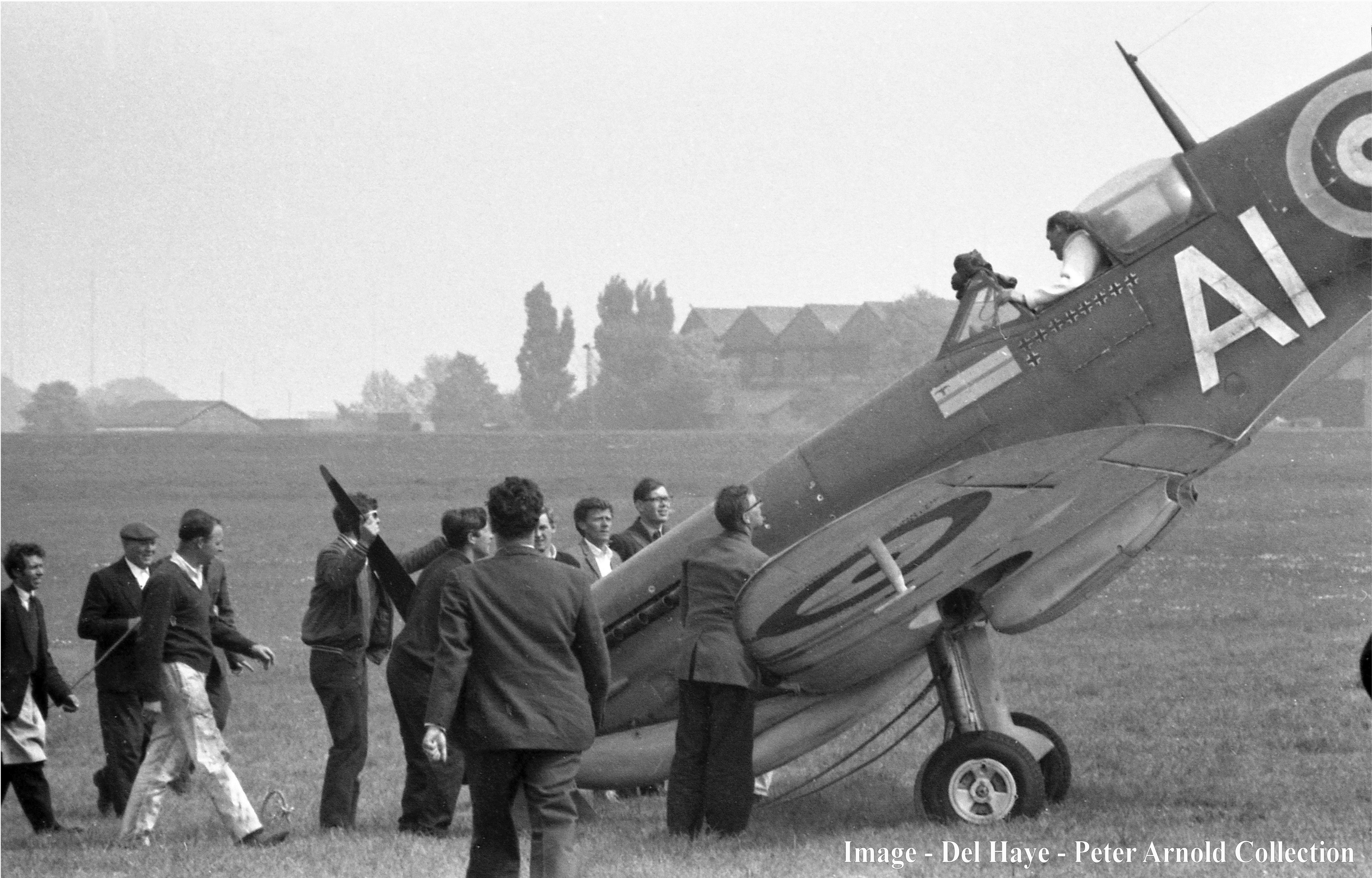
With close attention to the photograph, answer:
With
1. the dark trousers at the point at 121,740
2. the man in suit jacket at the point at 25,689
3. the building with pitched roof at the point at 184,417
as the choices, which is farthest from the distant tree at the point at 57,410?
the man in suit jacket at the point at 25,689

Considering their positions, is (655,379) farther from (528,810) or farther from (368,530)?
(528,810)

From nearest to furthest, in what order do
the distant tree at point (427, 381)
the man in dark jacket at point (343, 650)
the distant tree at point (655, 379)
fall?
the man in dark jacket at point (343, 650)
the distant tree at point (655, 379)
the distant tree at point (427, 381)

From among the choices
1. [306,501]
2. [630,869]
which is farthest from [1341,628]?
[306,501]

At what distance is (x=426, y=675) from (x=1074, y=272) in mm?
4327

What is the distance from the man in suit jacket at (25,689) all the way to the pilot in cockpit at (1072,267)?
21.3 ft

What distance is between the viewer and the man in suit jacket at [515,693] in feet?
21.1

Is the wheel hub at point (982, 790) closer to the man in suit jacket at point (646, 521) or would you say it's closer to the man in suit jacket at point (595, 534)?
the man in suit jacket at point (595, 534)

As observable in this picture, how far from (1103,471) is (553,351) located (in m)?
55.4

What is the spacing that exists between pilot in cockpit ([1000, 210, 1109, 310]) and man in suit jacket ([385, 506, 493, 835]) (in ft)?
11.0

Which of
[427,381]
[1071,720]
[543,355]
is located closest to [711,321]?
[543,355]

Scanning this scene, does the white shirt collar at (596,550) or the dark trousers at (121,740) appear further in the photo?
the white shirt collar at (596,550)

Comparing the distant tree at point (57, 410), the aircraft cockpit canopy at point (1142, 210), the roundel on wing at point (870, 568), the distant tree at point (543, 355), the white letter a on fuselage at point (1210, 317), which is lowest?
the roundel on wing at point (870, 568)

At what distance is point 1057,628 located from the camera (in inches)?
801

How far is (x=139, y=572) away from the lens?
37.8 feet
